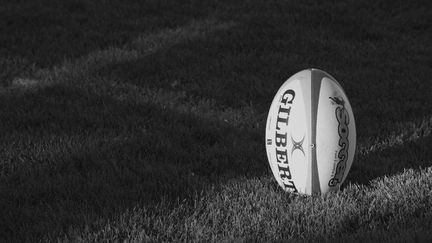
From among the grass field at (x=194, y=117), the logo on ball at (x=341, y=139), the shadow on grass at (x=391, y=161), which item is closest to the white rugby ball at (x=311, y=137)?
the logo on ball at (x=341, y=139)

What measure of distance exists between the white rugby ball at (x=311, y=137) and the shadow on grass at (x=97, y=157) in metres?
0.47

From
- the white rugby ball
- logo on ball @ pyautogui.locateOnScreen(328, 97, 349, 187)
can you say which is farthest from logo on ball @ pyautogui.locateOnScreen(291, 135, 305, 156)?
logo on ball @ pyautogui.locateOnScreen(328, 97, 349, 187)

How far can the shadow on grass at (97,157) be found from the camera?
3.77 m

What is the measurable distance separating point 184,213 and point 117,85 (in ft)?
10.2

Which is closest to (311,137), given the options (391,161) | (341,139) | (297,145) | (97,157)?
(297,145)

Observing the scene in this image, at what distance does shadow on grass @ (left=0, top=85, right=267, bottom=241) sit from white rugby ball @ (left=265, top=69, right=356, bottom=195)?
0.47 metres

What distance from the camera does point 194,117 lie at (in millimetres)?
5594

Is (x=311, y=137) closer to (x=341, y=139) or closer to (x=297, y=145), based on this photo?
(x=297, y=145)

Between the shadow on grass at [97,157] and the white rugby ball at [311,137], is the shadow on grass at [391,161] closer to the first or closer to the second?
the white rugby ball at [311,137]

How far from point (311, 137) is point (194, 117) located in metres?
1.94

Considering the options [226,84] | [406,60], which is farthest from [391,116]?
[406,60]

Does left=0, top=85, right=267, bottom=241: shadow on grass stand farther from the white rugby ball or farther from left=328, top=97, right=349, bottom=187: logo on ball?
left=328, top=97, right=349, bottom=187: logo on ball

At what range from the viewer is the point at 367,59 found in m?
7.76

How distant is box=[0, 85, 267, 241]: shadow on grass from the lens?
3770 millimetres
